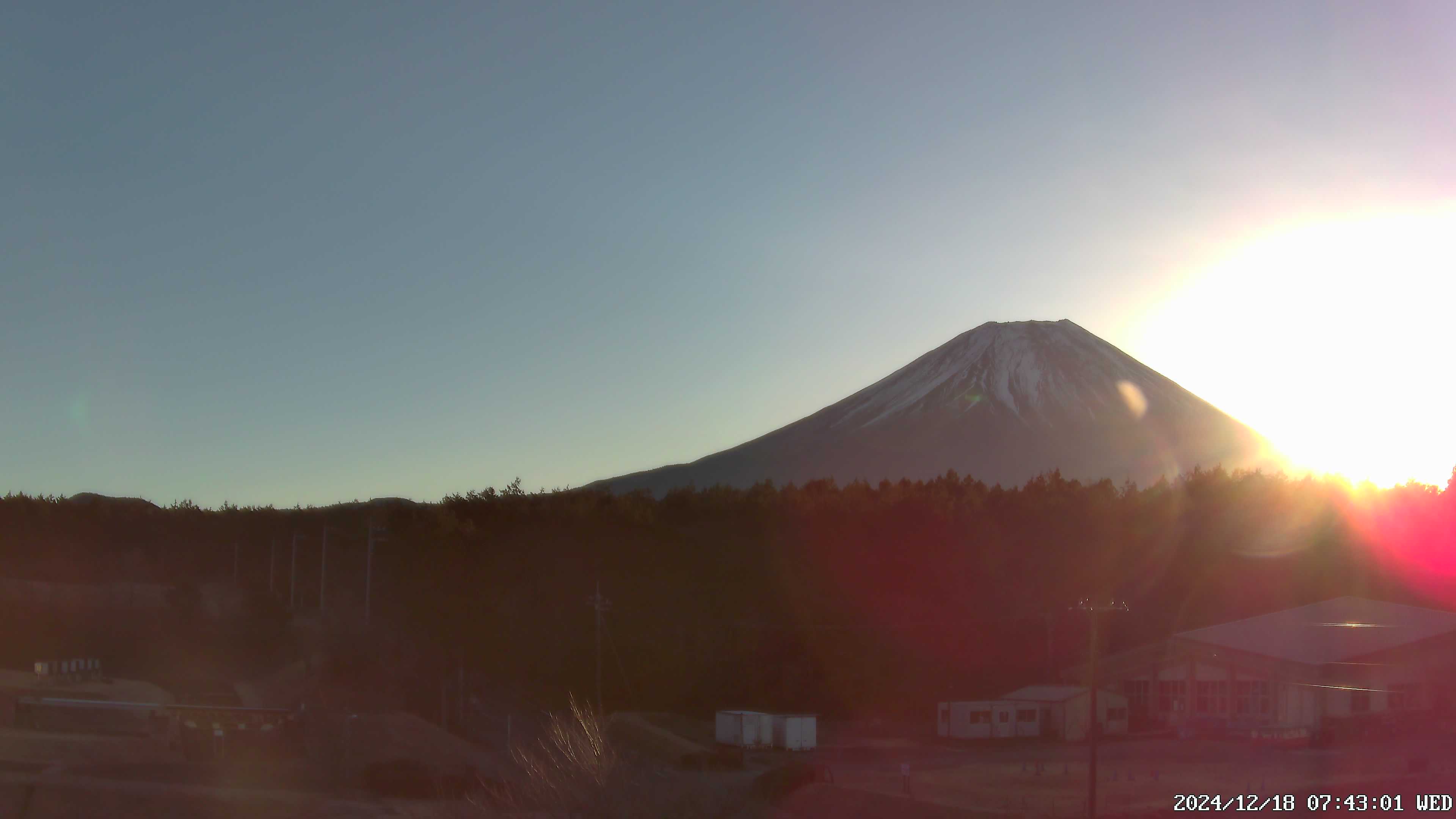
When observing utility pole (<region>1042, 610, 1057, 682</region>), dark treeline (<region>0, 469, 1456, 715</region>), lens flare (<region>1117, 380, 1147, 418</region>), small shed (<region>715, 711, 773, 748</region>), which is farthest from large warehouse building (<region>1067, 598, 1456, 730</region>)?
lens flare (<region>1117, 380, 1147, 418</region>)

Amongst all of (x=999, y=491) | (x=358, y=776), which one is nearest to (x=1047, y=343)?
(x=999, y=491)

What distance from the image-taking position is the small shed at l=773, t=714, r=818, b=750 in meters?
32.8

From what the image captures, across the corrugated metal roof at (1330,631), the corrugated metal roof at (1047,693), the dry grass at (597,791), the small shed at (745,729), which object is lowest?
the small shed at (745,729)

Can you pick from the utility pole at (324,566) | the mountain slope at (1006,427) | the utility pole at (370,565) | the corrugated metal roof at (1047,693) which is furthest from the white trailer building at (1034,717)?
the mountain slope at (1006,427)

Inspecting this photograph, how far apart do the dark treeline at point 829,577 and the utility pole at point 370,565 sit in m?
0.50

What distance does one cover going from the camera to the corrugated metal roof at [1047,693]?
3550 cm

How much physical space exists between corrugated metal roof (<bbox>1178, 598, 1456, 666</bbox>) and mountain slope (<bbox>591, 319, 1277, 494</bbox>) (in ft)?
226

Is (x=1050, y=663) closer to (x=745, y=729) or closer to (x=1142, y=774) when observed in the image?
(x=745, y=729)

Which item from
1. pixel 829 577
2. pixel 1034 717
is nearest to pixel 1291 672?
pixel 1034 717

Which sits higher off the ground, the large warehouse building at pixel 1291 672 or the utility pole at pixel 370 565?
the utility pole at pixel 370 565

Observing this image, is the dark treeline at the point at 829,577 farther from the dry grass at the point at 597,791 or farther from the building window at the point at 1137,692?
the dry grass at the point at 597,791

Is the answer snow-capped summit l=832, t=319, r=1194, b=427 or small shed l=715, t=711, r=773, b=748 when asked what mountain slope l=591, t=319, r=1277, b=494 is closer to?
snow-capped summit l=832, t=319, r=1194, b=427

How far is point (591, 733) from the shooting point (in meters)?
18.6

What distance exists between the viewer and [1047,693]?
1421 inches
